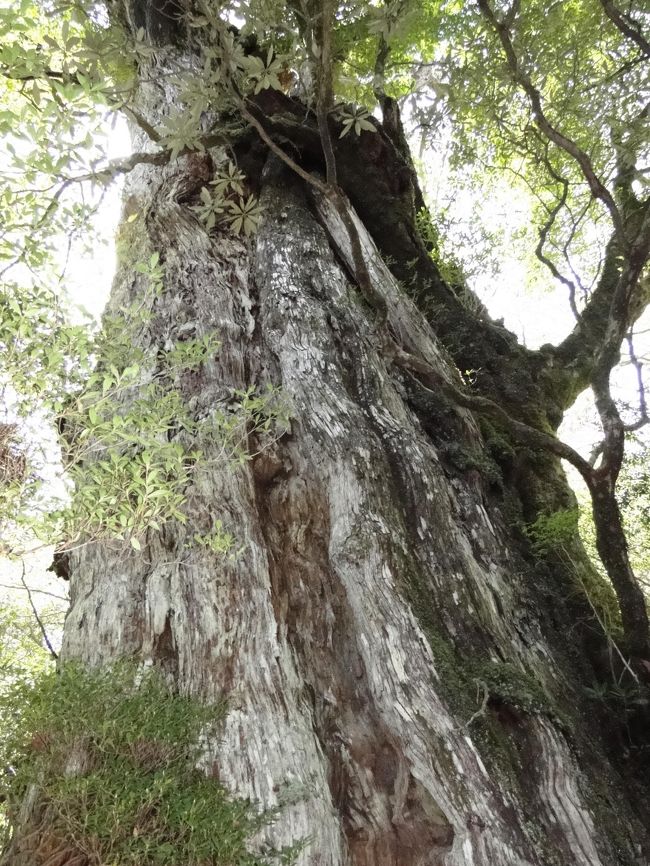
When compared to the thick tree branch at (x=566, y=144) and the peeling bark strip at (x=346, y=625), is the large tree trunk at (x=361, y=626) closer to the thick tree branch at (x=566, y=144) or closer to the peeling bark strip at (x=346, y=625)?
the peeling bark strip at (x=346, y=625)

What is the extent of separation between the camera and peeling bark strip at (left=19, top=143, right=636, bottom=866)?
2.46 metres

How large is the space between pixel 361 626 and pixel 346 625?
121 millimetres

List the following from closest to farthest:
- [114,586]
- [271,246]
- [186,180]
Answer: [114,586] < [271,246] < [186,180]

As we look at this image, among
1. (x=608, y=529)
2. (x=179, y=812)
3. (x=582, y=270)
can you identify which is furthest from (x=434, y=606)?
(x=582, y=270)

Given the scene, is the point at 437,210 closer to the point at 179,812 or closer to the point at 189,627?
the point at 189,627

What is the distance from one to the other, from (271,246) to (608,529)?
3.56 metres

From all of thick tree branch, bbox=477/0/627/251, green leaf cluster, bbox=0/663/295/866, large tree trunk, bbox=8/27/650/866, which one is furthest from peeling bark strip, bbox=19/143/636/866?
thick tree branch, bbox=477/0/627/251

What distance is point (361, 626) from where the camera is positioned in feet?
9.74

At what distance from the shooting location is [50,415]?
222 centimetres

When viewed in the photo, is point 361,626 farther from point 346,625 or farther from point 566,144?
point 566,144

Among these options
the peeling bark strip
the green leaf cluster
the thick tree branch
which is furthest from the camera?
the thick tree branch

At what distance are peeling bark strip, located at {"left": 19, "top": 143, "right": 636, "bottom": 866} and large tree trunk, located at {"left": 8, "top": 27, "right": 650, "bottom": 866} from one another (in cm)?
1

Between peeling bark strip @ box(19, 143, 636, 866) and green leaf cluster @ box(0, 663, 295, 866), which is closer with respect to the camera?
green leaf cluster @ box(0, 663, 295, 866)

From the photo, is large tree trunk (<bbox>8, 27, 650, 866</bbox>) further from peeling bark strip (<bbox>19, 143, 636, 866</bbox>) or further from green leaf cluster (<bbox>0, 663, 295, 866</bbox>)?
green leaf cluster (<bbox>0, 663, 295, 866</bbox>)
